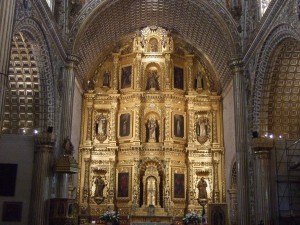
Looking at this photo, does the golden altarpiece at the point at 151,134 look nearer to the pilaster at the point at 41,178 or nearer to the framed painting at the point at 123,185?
the framed painting at the point at 123,185

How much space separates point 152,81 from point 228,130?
21.9ft

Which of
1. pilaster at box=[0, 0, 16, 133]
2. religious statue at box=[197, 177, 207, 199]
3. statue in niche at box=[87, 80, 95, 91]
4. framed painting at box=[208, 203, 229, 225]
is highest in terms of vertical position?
statue in niche at box=[87, 80, 95, 91]

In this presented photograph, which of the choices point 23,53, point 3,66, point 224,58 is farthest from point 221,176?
point 3,66

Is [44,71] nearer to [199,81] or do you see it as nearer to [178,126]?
[178,126]

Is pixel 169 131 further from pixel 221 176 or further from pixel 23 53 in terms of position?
pixel 23 53

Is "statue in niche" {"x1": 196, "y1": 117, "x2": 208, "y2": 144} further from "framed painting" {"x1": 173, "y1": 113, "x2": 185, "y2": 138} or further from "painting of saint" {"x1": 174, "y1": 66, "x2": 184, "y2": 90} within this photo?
"painting of saint" {"x1": 174, "y1": 66, "x2": 184, "y2": 90}

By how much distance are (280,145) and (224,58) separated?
9075mm

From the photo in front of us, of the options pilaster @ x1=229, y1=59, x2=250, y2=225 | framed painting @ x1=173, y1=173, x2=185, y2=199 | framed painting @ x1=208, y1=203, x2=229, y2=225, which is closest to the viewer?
pilaster @ x1=229, y1=59, x2=250, y2=225

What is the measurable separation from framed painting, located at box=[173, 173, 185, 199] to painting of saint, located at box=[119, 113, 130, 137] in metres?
4.50

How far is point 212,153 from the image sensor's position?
98.0 ft

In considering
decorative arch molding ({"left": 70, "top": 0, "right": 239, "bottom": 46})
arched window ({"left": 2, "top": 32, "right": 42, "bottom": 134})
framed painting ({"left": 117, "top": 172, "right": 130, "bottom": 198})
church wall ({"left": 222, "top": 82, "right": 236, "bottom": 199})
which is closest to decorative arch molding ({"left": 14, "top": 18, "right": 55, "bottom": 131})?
arched window ({"left": 2, "top": 32, "right": 42, "bottom": 134})

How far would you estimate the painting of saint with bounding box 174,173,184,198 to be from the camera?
2906cm

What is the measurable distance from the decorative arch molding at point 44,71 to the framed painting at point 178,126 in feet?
36.3

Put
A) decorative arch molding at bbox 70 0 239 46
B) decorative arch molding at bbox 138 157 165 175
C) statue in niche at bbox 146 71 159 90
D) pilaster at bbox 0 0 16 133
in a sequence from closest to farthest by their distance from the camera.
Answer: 1. pilaster at bbox 0 0 16 133
2. decorative arch molding at bbox 70 0 239 46
3. decorative arch molding at bbox 138 157 165 175
4. statue in niche at bbox 146 71 159 90
